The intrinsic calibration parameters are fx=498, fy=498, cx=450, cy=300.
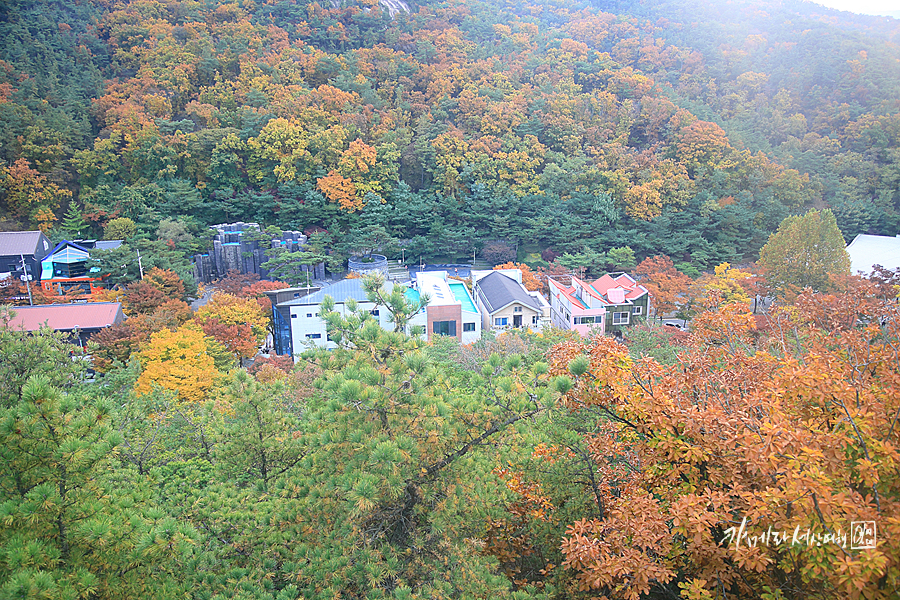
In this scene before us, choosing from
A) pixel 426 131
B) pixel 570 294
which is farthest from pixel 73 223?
pixel 570 294

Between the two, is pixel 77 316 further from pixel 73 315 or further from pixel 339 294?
pixel 339 294

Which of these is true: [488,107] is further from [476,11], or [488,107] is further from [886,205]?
[886,205]

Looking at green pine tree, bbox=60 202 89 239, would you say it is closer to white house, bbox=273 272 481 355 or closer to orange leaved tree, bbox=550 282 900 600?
white house, bbox=273 272 481 355

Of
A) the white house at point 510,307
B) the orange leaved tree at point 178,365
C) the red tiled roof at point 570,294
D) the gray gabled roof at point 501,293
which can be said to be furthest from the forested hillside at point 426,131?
the orange leaved tree at point 178,365

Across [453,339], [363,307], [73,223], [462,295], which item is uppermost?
[73,223]

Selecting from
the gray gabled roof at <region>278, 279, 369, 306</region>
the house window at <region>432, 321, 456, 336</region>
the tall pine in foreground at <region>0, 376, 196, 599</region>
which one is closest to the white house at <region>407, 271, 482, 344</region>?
the house window at <region>432, 321, 456, 336</region>

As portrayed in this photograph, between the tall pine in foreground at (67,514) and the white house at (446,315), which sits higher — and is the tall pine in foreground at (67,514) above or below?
above

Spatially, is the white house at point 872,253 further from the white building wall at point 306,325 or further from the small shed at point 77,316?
the small shed at point 77,316
